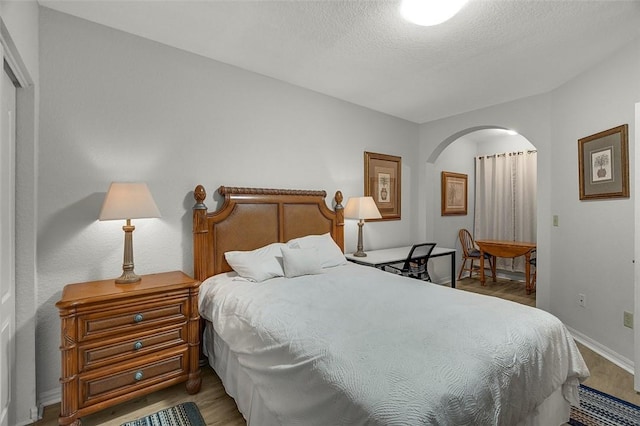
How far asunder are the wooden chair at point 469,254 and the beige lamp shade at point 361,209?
2.77 metres

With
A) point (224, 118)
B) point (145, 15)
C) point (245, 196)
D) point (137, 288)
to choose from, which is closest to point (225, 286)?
point (137, 288)

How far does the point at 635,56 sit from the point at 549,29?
802 millimetres

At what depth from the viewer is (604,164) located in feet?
8.83

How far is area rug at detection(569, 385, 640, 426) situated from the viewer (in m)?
1.80

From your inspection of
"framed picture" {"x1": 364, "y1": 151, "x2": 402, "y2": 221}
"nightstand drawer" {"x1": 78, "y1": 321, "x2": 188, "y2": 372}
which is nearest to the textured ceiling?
Result: "framed picture" {"x1": 364, "y1": 151, "x2": 402, "y2": 221}

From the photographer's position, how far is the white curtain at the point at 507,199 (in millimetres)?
5109

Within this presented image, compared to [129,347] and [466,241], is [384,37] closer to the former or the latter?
[129,347]

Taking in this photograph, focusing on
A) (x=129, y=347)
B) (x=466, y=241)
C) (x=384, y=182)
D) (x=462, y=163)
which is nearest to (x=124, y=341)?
(x=129, y=347)

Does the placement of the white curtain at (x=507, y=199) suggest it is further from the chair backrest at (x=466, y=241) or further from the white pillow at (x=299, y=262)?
the white pillow at (x=299, y=262)

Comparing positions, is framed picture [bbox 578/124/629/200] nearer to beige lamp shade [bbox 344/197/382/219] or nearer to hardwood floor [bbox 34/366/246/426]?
beige lamp shade [bbox 344/197/382/219]

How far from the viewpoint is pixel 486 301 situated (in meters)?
1.82

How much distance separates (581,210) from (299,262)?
9.12 feet

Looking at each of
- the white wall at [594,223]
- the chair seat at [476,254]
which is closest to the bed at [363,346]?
the white wall at [594,223]

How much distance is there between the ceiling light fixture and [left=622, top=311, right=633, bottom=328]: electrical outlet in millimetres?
2708
